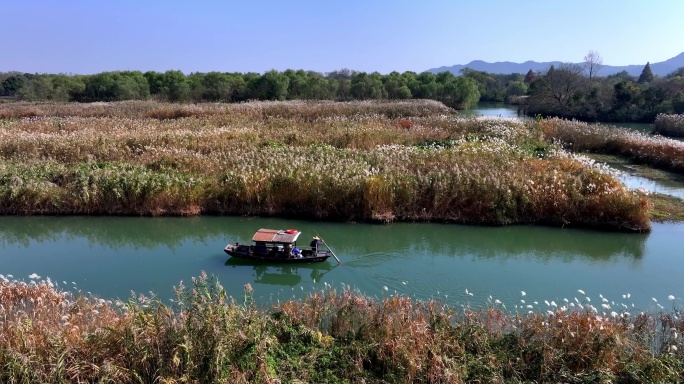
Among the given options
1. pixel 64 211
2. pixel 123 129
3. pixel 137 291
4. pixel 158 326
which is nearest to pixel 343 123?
pixel 123 129

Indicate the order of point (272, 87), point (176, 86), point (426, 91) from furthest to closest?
point (426, 91) → point (272, 87) → point (176, 86)

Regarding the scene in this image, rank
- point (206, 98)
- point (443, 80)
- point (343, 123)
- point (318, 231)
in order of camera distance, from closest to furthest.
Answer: point (318, 231), point (343, 123), point (206, 98), point (443, 80)

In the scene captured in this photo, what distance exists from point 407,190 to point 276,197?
151 inches

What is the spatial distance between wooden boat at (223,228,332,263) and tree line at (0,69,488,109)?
35.1 m

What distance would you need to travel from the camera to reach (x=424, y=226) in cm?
1327

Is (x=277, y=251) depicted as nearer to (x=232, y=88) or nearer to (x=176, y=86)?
(x=176, y=86)

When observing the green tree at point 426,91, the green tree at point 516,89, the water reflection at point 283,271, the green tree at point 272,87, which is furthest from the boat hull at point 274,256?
the green tree at point 516,89

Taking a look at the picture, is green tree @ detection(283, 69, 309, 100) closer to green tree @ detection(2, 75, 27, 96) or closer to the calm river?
the calm river

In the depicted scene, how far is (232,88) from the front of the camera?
45.9 metres

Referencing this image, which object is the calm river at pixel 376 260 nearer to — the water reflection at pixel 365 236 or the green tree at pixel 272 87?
the water reflection at pixel 365 236

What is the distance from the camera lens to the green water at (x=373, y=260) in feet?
30.7

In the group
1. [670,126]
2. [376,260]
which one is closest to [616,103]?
[670,126]

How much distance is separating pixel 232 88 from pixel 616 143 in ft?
111

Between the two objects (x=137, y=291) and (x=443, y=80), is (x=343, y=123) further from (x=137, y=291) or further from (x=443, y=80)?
(x=443, y=80)
